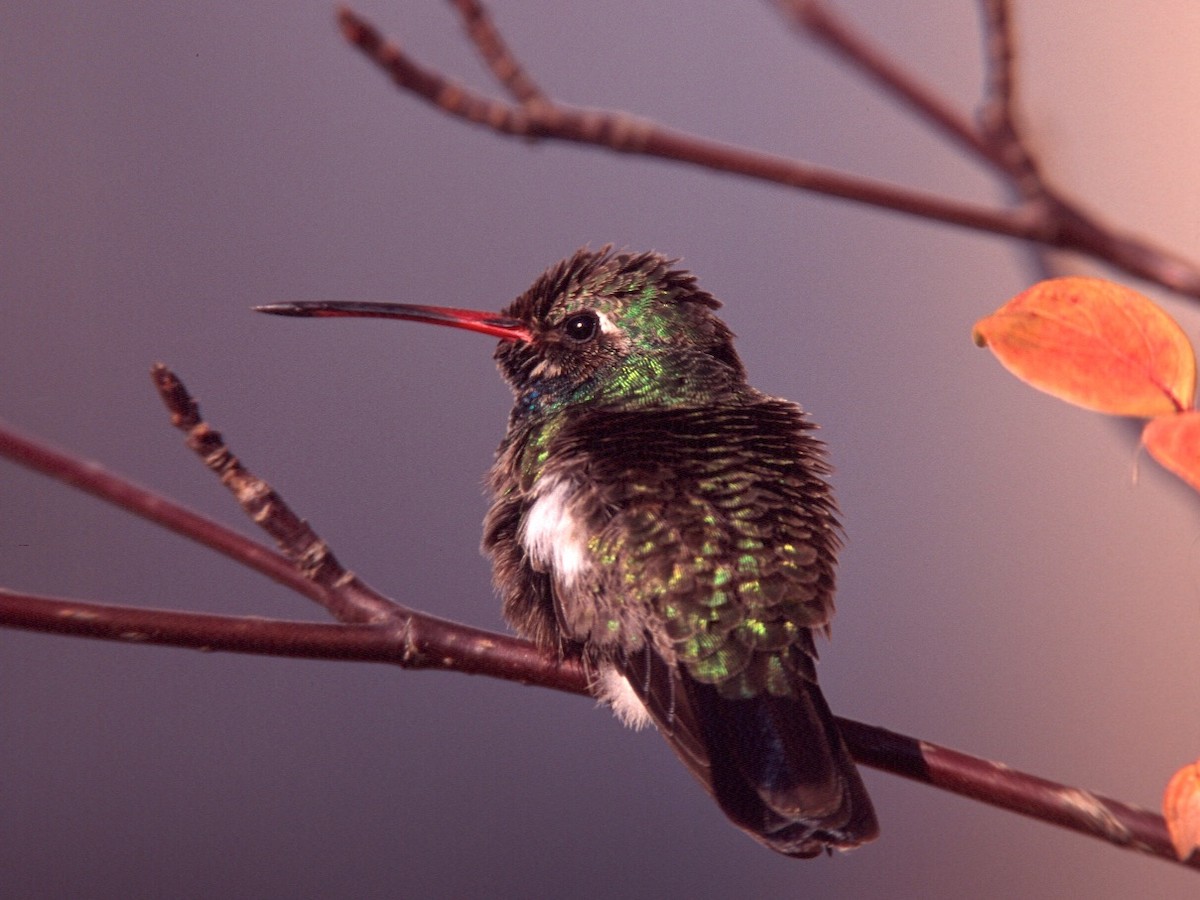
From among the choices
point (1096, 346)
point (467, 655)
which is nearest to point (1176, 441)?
point (1096, 346)

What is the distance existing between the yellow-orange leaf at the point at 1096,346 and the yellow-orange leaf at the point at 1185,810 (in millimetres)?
150

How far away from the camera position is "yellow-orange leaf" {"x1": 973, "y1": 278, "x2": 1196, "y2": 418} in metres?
0.33

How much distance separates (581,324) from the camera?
2.48 feet

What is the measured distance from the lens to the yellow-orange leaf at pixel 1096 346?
0.33m

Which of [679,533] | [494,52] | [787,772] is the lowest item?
[787,772]

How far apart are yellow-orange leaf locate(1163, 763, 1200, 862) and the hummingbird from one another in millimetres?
161

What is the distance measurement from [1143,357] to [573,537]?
1.21 feet

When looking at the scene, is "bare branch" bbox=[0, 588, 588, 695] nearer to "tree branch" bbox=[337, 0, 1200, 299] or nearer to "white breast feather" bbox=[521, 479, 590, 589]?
"white breast feather" bbox=[521, 479, 590, 589]

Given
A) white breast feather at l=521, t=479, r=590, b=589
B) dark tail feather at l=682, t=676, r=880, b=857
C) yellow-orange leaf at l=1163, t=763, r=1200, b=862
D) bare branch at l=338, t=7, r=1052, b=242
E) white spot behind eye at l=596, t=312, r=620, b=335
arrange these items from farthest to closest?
white spot behind eye at l=596, t=312, r=620, b=335
white breast feather at l=521, t=479, r=590, b=589
dark tail feather at l=682, t=676, r=880, b=857
yellow-orange leaf at l=1163, t=763, r=1200, b=862
bare branch at l=338, t=7, r=1052, b=242

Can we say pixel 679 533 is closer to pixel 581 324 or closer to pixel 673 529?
pixel 673 529

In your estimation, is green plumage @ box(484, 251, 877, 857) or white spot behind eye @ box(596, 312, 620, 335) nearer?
green plumage @ box(484, 251, 877, 857)

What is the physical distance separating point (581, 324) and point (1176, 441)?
1.62 ft

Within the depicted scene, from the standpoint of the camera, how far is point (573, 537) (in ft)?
2.10

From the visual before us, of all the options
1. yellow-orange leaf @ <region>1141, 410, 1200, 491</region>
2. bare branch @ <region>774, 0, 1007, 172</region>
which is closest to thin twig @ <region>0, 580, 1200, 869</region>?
yellow-orange leaf @ <region>1141, 410, 1200, 491</region>
